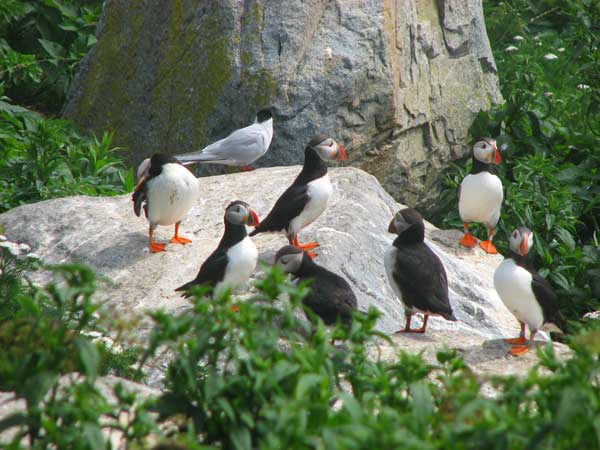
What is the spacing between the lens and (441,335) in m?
5.98

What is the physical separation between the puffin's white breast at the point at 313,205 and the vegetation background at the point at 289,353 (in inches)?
35.9

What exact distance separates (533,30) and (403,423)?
10.8m

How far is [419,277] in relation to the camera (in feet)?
18.9

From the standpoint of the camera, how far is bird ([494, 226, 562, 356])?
548 centimetres

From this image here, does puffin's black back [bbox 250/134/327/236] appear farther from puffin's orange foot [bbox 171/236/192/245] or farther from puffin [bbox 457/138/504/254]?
puffin [bbox 457/138/504/254]

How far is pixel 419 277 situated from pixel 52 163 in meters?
4.24

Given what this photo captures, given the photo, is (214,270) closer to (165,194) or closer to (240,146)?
(165,194)

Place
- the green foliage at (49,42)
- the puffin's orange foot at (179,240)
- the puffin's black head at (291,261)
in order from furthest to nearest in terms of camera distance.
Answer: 1. the green foliage at (49,42)
2. the puffin's orange foot at (179,240)
3. the puffin's black head at (291,261)

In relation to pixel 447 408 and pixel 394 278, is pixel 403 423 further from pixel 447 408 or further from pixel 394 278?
pixel 394 278

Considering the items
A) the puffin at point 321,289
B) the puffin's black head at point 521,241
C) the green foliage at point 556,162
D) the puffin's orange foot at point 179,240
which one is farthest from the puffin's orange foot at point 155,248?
the green foliage at point 556,162

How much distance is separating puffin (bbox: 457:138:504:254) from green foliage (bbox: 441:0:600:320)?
0.60m

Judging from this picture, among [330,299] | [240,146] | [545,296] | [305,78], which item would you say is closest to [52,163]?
[240,146]

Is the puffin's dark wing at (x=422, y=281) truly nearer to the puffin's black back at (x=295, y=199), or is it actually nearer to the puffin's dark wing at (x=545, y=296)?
the puffin's dark wing at (x=545, y=296)

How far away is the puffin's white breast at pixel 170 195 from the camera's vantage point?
6.73 meters
